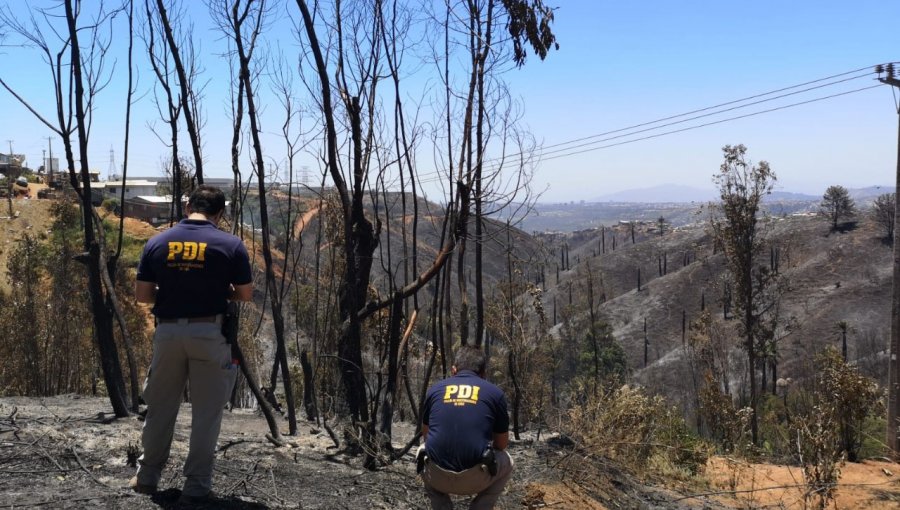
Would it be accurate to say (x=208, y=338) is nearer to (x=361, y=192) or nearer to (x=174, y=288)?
(x=174, y=288)

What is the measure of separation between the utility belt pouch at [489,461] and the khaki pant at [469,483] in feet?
0.08

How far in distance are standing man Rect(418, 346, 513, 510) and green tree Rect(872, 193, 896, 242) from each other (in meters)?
79.9

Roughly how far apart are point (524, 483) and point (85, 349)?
1014 inches

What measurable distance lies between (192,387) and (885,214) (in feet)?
272

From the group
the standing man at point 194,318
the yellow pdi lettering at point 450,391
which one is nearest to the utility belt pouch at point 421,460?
the yellow pdi lettering at point 450,391

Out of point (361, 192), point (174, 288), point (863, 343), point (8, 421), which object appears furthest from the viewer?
point (863, 343)

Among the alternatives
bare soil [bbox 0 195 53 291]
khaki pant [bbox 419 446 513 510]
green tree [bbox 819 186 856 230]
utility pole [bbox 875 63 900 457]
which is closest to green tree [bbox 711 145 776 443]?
utility pole [bbox 875 63 900 457]

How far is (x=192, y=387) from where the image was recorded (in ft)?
14.8

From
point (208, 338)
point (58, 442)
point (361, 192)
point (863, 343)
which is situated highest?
point (361, 192)

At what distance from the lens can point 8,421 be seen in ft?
21.1

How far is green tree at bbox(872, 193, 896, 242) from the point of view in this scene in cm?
7344

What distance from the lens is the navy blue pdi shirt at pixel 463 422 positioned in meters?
4.40

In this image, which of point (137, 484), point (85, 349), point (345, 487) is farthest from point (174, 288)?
point (85, 349)

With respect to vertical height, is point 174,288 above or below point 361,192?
below
